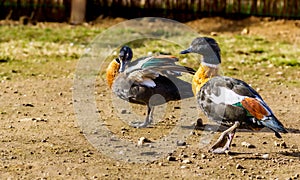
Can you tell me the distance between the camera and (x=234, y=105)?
18.4 ft

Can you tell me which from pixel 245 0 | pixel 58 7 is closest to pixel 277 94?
pixel 245 0

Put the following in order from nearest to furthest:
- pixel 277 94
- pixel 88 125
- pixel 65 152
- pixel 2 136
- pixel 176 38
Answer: pixel 65 152
pixel 2 136
pixel 88 125
pixel 277 94
pixel 176 38

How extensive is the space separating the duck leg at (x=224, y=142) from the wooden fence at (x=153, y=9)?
723 cm

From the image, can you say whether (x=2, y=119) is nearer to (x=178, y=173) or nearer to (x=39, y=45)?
(x=178, y=173)

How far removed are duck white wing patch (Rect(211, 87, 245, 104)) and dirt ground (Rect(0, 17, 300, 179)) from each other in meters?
0.43

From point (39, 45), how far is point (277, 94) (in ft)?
13.5

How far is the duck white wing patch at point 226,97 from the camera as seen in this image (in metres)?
5.62

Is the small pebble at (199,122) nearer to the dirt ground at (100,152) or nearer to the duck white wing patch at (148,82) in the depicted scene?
the dirt ground at (100,152)

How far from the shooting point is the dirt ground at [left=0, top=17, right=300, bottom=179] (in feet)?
17.1

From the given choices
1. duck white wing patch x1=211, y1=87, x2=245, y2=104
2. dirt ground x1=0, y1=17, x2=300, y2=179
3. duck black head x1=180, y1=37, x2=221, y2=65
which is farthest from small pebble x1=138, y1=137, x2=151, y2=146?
duck black head x1=180, y1=37, x2=221, y2=65

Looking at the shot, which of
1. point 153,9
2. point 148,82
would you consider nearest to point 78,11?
point 153,9

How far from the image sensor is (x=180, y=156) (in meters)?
5.66

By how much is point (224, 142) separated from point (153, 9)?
24.1 ft

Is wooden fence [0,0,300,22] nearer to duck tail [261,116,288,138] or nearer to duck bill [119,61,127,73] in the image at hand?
duck bill [119,61,127,73]
